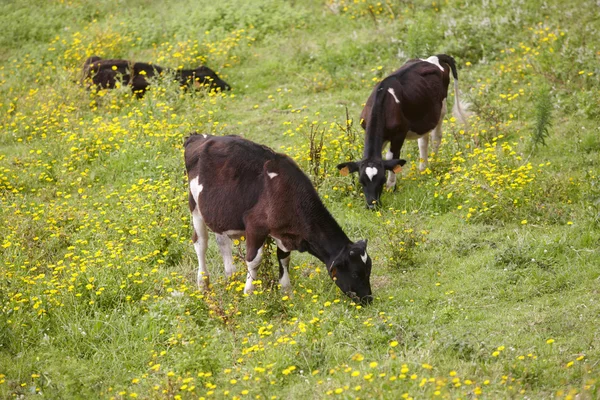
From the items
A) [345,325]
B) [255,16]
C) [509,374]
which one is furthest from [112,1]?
[509,374]

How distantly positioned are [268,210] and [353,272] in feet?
3.84

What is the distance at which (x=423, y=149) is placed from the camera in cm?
1330

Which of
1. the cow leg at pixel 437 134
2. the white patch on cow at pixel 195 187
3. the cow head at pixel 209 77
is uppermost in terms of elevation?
the white patch on cow at pixel 195 187

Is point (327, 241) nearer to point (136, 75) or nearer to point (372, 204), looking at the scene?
point (372, 204)

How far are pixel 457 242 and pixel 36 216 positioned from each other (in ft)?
19.5

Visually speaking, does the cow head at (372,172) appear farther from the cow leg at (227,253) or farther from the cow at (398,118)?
the cow leg at (227,253)

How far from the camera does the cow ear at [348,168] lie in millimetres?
11602

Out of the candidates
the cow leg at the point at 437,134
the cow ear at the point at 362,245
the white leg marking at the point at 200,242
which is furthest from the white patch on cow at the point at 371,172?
the white leg marking at the point at 200,242

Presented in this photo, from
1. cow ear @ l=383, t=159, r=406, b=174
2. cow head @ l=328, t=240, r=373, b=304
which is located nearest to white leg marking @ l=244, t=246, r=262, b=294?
cow head @ l=328, t=240, r=373, b=304

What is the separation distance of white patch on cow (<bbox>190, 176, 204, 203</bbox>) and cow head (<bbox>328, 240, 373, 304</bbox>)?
1914 millimetres

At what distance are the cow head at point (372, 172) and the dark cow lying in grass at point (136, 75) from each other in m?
5.98

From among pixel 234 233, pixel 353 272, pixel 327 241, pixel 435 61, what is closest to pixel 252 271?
pixel 234 233

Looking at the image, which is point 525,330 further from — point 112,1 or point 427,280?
point 112,1

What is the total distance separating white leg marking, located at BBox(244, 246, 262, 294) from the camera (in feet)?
30.5
